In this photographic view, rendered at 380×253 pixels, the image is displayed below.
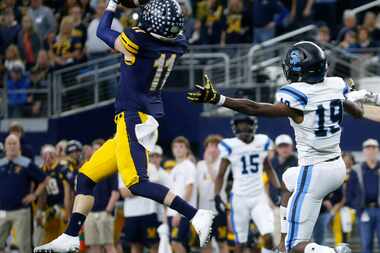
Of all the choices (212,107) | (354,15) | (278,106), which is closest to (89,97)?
(212,107)

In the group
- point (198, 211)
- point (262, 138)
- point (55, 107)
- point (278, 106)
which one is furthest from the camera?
point (55, 107)

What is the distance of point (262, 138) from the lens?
1481 centimetres

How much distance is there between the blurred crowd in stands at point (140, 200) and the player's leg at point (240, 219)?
24 cm

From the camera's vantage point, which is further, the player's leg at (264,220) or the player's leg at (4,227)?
the player's leg at (4,227)

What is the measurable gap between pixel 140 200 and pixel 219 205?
1005mm

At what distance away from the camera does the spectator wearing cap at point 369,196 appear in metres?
16.0

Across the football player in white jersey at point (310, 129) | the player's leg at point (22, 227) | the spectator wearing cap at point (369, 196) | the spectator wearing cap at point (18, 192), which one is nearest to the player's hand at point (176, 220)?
the spectator wearing cap at point (18, 192)

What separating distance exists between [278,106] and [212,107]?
29.0 feet

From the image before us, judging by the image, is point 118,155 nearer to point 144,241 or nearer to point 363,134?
point 144,241

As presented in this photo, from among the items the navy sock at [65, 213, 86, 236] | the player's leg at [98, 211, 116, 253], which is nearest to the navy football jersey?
the navy sock at [65, 213, 86, 236]

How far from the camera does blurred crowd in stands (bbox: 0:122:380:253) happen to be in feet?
50.5

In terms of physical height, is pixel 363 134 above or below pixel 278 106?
below

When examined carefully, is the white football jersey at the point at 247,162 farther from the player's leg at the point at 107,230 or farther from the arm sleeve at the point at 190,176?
the player's leg at the point at 107,230

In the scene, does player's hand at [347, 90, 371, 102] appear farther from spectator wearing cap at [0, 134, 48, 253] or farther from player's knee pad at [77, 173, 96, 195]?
spectator wearing cap at [0, 134, 48, 253]
